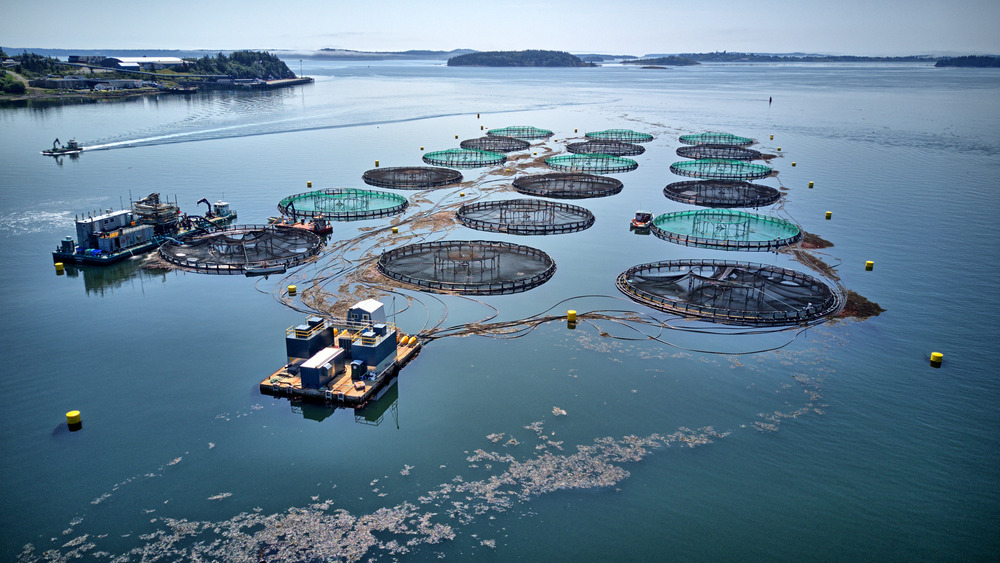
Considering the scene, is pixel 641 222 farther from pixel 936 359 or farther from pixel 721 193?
pixel 936 359

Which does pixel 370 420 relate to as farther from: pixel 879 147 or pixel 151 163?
pixel 879 147

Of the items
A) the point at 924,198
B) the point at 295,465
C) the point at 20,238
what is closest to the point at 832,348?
the point at 295,465

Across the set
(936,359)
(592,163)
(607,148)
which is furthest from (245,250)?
(607,148)

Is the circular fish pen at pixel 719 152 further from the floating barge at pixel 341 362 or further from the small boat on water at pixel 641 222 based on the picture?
the floating barge at pixel 341 362

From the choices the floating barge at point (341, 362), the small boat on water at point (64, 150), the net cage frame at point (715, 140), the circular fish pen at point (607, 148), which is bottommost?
the floating barge at point (341, 362)

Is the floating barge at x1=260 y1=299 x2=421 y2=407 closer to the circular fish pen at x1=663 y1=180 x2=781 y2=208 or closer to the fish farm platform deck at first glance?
the fish farm platform deck

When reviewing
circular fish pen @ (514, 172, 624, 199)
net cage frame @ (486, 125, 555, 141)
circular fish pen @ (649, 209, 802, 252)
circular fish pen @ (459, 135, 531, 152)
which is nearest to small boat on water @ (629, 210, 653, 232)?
circular fish pen @ (649, 209, 802, 252)

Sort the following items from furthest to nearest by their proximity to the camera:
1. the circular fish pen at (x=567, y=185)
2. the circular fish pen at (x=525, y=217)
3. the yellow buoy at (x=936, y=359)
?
1. the circular fish pen at (x=567, y=185)
2. the circular fish pen at (x=525, y=217)
3. the yellow buoy at (x=936, y=359)

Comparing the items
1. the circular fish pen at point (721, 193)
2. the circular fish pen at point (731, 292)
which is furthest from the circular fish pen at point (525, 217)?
the circular fish pen at point (721, 193)
